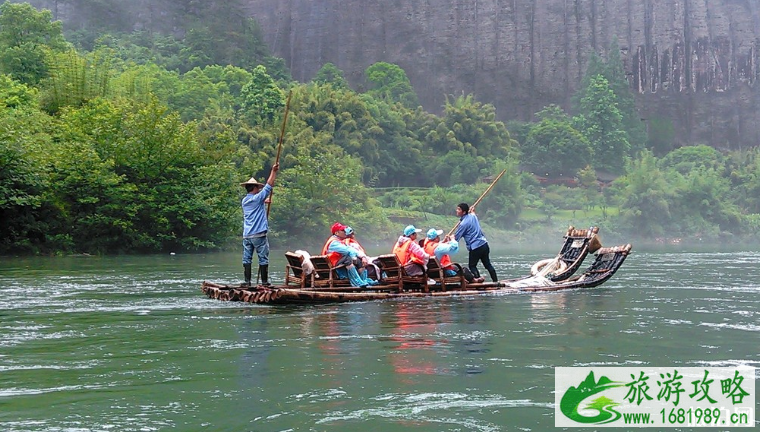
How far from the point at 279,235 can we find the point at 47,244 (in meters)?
17.4

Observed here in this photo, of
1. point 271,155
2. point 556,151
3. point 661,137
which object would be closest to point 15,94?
point 271,155

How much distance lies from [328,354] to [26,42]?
50.2 meters

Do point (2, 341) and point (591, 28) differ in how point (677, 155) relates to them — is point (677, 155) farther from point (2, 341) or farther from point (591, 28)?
point (2, 341)

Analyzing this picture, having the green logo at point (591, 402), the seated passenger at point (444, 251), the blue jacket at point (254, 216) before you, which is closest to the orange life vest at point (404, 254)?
the seated passenger at point (444, 251)

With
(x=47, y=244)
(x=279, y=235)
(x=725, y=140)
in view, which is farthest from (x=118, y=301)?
(x=725, y=140)

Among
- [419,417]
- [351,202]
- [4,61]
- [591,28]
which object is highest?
[591,28]

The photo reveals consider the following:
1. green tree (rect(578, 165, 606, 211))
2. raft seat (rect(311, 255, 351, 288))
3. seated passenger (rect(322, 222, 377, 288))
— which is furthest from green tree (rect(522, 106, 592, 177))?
raft seat (rect(311, 255, 351, 288))

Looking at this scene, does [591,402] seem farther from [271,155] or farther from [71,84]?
[271,155]

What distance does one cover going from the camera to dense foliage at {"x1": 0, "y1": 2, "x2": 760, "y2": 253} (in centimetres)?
3838

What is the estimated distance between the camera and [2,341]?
12688mm

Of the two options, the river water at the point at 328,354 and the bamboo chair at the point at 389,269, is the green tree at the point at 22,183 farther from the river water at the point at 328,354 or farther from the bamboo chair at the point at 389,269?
the bamboo chair at the point at 389,269

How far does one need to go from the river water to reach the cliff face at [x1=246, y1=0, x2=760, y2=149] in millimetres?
93062

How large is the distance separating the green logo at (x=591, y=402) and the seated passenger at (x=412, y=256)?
8.80m

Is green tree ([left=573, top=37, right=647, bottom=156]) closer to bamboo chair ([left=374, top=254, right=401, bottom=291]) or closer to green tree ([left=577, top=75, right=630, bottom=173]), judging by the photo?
green tree ([left=577, top=75, right=630, bottom=173])
